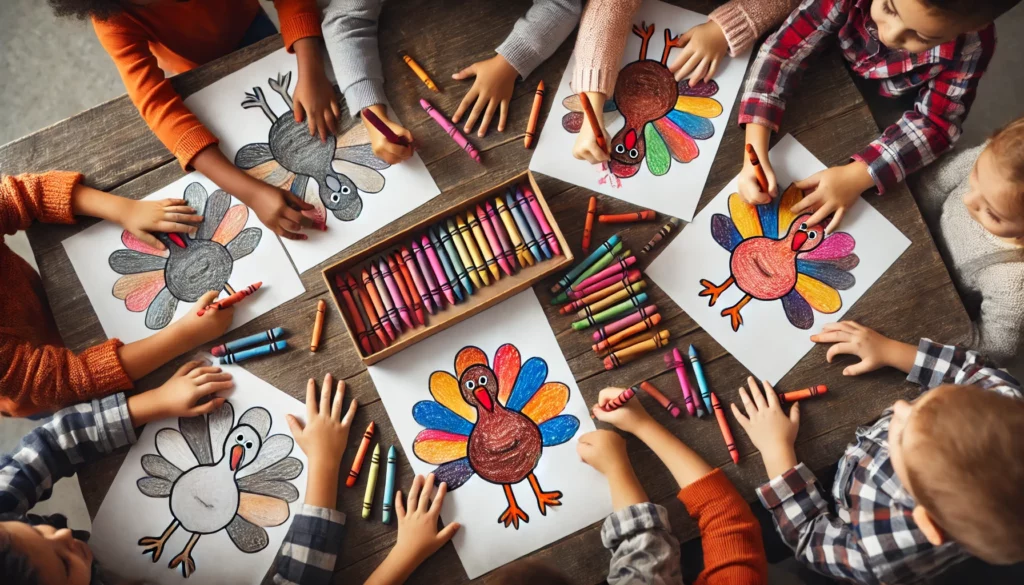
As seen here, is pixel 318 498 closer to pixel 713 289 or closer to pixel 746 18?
pixel 713 289

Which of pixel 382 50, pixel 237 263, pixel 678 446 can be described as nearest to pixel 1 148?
pixel 237 263

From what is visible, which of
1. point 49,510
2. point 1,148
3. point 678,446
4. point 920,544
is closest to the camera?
point 920,544

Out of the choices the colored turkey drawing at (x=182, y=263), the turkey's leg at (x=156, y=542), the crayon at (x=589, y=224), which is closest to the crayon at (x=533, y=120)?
the crayon at (x=589, y=224)

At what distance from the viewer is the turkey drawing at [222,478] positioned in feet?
3.46

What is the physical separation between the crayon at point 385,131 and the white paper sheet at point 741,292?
0.46m

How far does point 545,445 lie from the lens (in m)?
1.07

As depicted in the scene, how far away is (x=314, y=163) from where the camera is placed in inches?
45.3

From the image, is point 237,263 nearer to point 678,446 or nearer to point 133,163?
point 133,163

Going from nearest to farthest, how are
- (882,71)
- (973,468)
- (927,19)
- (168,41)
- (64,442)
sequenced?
(973,468) < (927,19) < (64,442) < (882,71) < (168,41)

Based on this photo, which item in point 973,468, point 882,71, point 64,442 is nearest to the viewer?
point 973,468

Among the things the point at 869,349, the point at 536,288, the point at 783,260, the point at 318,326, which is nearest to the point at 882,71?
the point at 783,260

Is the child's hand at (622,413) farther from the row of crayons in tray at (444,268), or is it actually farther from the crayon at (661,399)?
the row of crayons in tray at (444,268)

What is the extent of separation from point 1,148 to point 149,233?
1.04ft

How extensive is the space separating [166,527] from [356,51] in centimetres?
84
